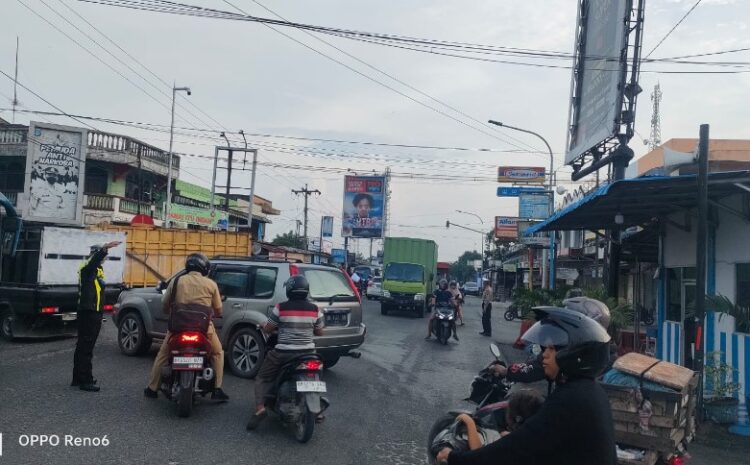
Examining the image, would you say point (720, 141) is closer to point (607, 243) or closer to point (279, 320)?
point (607, 243)

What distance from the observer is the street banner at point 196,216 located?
32.0 metres

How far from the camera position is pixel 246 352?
9203 millimetres

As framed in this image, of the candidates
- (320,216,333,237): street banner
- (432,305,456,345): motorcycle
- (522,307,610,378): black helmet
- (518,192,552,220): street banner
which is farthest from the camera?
(320,216,333,237): street banner

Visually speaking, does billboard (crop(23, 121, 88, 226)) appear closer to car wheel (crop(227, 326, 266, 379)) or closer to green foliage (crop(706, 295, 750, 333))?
car wheel (crop(227, 326, 266, 379))

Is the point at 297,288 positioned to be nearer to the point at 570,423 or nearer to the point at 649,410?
the point at 649,410

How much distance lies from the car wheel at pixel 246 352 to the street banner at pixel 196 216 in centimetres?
2397

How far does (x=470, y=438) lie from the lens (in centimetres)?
305

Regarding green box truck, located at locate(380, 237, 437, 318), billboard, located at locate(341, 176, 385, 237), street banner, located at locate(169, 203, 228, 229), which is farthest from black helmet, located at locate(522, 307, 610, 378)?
billboard, located at locate(341, 176, 385, 237)

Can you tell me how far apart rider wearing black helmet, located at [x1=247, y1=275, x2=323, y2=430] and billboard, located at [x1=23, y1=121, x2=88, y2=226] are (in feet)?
66.3

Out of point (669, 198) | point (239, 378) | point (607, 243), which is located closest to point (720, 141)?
point (607, 243)

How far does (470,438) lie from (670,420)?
3.08 meters

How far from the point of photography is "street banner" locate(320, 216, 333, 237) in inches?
2467

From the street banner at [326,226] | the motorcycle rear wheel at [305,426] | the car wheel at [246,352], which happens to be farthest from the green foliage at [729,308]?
the street banner at [326,226]

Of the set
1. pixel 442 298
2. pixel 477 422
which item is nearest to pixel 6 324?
pixel 442 298
